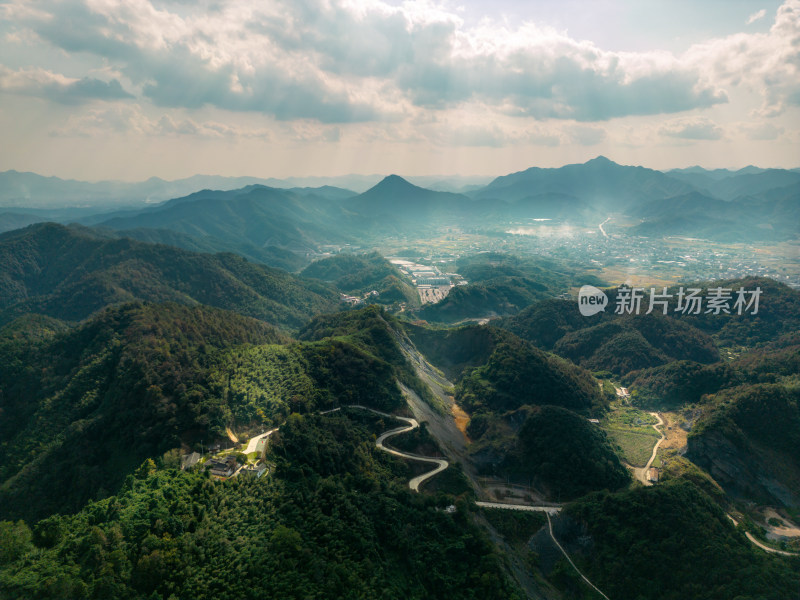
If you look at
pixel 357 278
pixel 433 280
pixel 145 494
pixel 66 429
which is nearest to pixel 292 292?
pixel 357 278

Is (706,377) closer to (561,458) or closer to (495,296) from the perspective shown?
(561,458)

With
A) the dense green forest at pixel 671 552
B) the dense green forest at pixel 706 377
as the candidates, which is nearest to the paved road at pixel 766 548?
the dense green forest at pixel 671 552

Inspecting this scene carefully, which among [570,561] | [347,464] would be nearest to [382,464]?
[347,464]

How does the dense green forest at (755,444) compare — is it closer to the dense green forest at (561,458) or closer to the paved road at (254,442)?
the dense green forest at (561,458)

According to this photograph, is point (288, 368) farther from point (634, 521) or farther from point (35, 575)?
point (634, 521)

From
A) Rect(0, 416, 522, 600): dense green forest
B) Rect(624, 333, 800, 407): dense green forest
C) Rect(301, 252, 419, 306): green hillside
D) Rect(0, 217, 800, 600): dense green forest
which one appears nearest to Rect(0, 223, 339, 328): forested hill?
Rect(301, 252, 419, 306): green hillside
